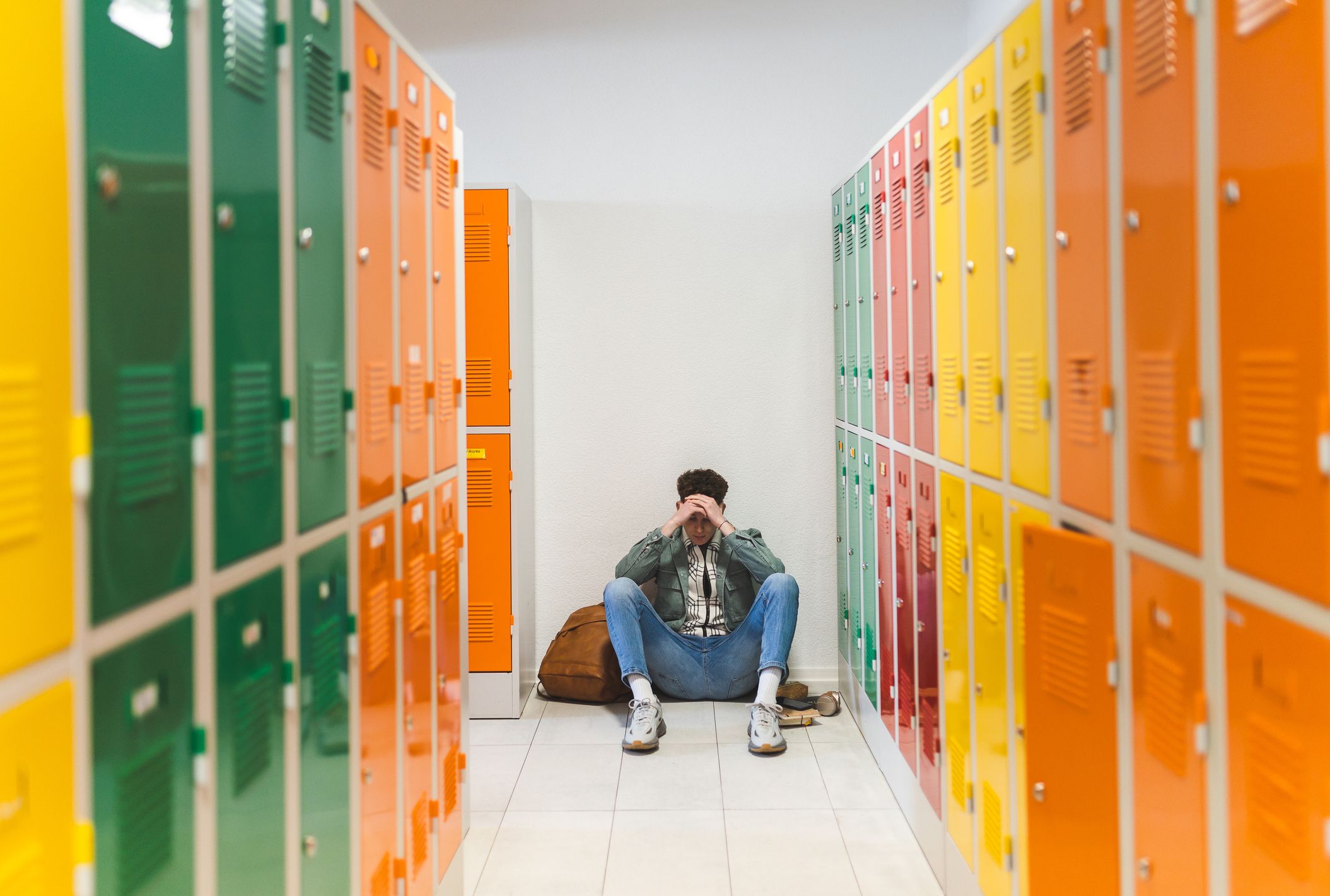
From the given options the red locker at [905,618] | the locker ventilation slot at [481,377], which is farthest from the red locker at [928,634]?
the locker ventilation slot at [481,377]

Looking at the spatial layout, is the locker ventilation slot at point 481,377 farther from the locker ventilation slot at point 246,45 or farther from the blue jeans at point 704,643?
the locker ventilation slot at point 246,45

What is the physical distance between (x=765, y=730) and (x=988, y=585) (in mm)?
1621

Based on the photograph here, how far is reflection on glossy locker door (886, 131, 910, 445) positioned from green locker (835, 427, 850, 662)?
1020 mm

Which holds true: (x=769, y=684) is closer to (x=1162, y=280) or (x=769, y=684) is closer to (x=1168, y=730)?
(x=1168, y=730)

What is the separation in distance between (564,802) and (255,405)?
217 cm

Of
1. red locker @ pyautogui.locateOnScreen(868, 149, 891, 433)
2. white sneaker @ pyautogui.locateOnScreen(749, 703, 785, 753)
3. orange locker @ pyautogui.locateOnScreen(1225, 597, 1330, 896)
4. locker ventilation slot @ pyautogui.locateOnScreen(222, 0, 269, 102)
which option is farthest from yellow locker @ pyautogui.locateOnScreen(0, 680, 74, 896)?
white sneaker @ pyautogui.locateOnScreen(749, 703, 785, 753)

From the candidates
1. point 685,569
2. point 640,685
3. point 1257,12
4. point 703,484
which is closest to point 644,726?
point 640,685

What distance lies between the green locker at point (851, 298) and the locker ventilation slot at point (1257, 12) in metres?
2.66

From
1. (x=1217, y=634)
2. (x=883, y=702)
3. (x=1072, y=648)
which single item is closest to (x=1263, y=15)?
(x=1217, y=634)

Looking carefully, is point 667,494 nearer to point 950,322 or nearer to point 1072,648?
point 950,322

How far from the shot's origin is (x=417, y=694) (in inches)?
99.7

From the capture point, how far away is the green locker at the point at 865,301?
150 inches

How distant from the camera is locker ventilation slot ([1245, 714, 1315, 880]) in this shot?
1.25m

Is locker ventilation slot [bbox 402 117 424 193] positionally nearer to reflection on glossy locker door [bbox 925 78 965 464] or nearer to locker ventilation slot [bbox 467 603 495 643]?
reflection on glossy locker door [bbox 925 78 965 464]
